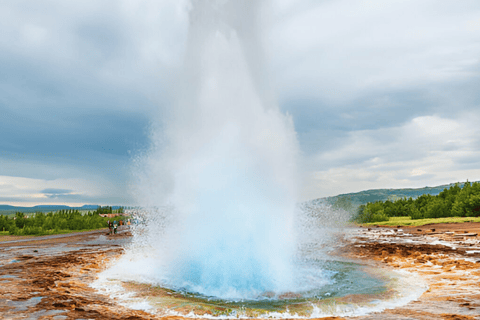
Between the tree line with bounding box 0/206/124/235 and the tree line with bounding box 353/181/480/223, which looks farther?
the tree line with bounding box 353/181/480/223

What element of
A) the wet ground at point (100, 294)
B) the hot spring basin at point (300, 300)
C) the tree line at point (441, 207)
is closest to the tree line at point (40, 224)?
the wet ground at point (100, 294)

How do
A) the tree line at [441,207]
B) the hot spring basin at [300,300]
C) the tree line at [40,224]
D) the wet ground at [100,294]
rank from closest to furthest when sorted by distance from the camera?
the wet ground at [100,294]
the hot spring basin at [300,300]
the tree line at [40,224]
the tree line at [441,207]

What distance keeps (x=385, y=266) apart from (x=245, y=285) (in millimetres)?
7543

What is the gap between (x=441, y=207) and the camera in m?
45.5

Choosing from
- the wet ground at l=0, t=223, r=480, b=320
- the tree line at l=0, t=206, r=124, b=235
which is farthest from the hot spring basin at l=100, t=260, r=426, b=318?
the tree line at l=0, t=206, r=124, b=235

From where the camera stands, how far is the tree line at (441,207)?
130ft

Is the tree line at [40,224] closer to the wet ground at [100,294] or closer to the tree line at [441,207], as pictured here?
the wet ground at [100,294]

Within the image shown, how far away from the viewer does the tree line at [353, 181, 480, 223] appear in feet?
130

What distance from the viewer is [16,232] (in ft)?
119

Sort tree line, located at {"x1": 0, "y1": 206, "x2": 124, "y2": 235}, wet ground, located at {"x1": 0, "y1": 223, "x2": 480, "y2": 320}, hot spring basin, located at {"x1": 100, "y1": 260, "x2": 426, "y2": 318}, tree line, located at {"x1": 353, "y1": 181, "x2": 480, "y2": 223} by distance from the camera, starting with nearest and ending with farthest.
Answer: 1. wet ground, located at {"x1": 0, "y1": 223, "x2": 480, "y2": 320}
2. hot spring basin, located at {"x1": 100, "y1": 260, "x2": 426, "y2": 318}
3. tree line, located at {"x1": 0, "y1": 206, "x2": 124, "y2": 235}
4. tree line, located at {"x1": 353, "y1": 181, "x2": 480, "y2": 223}

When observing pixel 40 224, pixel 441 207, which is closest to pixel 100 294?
pixel 40 224

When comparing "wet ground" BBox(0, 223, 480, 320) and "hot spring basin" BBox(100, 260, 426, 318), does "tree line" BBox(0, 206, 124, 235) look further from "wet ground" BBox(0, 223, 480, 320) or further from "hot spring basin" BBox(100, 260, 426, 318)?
"hot spring basin" BBox(100, 260, 426, 318)

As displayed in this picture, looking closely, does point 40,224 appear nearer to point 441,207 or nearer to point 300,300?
point 300,300

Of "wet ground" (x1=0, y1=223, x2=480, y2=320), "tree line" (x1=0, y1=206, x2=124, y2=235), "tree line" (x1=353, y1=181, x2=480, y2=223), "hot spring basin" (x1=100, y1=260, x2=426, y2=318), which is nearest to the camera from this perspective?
"wet ground" (x1=0, y1=223, x2=480, y2=320)
